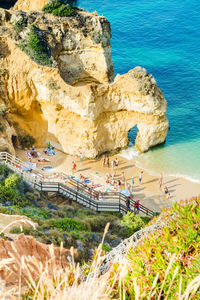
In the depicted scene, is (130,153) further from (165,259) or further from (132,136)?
(165,259)

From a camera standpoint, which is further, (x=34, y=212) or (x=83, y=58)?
(x=83, y=58)

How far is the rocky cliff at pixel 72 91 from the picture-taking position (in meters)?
31.9

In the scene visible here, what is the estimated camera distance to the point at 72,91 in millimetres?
31578

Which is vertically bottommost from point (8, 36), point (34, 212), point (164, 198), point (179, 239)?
point (164, 198)

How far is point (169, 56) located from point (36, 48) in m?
27.6

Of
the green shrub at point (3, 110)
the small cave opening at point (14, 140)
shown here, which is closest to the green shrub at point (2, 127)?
the green shrub at point (3, 110)

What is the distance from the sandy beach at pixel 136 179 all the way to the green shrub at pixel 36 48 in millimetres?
8082

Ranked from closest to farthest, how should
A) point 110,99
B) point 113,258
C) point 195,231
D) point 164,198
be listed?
point 195,231
point 113,258
point 164,198
point 110,99

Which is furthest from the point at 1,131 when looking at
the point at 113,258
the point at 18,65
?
the point at 113,258

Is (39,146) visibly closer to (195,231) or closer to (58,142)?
(58,142)

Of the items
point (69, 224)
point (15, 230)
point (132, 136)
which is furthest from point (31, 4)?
point (15, 230)

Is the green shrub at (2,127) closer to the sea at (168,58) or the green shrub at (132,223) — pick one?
the sea at (168,58)

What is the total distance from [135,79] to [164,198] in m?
9.77

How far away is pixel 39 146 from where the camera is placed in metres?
35.9
